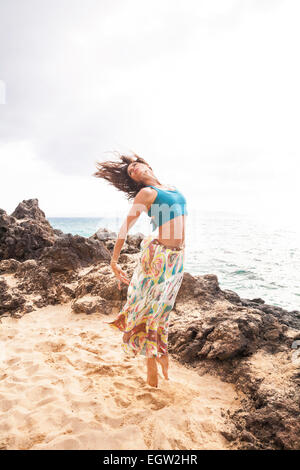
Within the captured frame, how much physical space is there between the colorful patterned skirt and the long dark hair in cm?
75

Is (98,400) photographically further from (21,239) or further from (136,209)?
(21,239)

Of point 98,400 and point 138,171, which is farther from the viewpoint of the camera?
point 138,171

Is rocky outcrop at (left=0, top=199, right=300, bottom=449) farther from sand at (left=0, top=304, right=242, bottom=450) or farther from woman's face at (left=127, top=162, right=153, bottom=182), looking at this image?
woman's face at (left=127, top=162, right=153, bottom=182)

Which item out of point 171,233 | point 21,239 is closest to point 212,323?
point 171,233

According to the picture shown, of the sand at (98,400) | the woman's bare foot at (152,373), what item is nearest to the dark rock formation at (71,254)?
the sand at (98,400)

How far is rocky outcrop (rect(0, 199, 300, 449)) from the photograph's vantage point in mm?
2281

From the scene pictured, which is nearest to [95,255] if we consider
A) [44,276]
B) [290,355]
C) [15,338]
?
[44,276]

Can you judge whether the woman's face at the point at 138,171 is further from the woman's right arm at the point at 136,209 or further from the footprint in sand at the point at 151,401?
the footprint in sand at the point at 151,401

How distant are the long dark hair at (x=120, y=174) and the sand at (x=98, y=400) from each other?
6.98ft

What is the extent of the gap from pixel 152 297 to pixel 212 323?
140 cm

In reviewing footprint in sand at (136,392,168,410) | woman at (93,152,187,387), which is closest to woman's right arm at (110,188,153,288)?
woman at (93,152,187,387)

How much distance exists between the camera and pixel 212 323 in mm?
3656

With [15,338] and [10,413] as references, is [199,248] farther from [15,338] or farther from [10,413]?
[10,413]

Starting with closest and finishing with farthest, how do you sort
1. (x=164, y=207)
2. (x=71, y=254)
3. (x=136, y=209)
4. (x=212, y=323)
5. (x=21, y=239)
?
(x=136, y=209), (x=164, y=207), (x=212, y=323), (x=71, y=254), (x=21, y=239)
